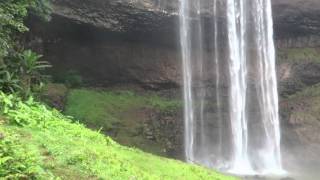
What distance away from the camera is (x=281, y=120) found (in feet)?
92.0

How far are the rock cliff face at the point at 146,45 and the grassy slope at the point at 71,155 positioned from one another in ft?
47.7

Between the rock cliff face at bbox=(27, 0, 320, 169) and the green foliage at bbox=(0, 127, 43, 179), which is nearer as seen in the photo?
the green foliage at bbox=(0, 127, 43, 179)

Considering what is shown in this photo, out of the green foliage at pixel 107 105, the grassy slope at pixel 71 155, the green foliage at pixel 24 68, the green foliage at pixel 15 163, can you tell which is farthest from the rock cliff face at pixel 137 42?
the green foliage at pixel 15 163

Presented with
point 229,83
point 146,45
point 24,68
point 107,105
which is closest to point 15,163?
point 24,68

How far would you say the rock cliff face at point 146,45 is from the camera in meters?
26.3

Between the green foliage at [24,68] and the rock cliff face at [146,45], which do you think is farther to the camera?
the rock cliff face at [146,45]

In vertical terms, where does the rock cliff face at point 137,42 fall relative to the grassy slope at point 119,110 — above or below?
above

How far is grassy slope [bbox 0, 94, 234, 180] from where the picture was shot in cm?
787

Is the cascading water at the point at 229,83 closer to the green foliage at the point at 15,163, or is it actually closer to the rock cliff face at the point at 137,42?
the rock cliff face at the point at 137,42

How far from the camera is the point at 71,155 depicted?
841 centimetres

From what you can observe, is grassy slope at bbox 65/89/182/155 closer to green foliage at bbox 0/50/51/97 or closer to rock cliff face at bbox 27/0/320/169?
rock cliff face at bbox 27/0/320/169

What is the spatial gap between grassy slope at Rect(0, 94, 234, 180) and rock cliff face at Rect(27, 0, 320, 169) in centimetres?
1454

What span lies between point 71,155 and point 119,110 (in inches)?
730

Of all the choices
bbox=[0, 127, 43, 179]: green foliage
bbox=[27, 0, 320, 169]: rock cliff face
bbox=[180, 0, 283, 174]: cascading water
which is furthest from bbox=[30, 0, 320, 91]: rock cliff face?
bbox=[0, 127, 43, 179]: green foliage
